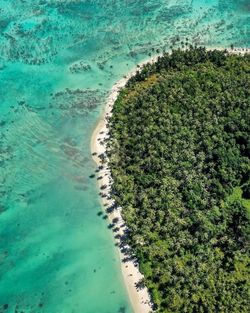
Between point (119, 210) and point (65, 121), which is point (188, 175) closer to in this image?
point (119, 210)

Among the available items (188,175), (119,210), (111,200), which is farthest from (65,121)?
(188,175)

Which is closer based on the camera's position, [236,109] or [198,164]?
[198,164]

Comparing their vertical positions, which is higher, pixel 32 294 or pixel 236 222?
pixel 236 222

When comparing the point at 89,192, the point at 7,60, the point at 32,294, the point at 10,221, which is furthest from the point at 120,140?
the point at 7,60

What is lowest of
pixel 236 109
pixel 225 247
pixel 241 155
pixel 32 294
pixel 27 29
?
pixel 32 294

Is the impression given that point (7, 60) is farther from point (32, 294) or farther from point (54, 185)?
point (32, 294)

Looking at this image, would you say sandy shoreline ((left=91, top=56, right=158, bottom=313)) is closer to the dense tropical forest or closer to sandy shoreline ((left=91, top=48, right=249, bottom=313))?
sandy shoreline ((left=91, top=48, right=249, bottom=313))
